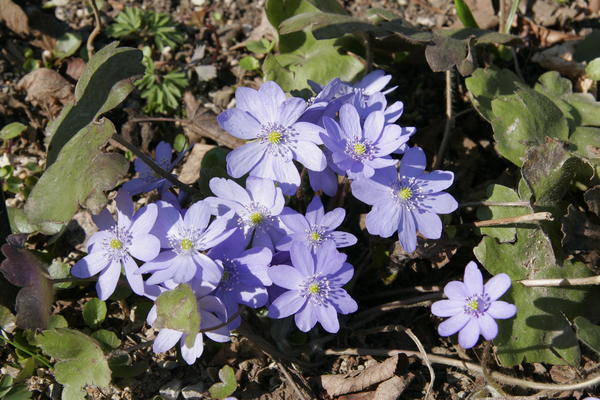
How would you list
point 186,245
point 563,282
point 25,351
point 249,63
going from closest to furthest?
point 186,245, point 563,282, point 25,351, point 249,63

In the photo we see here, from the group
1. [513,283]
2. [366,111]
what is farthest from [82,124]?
[513,283]

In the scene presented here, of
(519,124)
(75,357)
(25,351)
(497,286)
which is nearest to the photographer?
(497,286)

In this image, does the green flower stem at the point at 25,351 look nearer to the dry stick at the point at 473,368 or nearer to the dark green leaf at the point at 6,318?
the dark green leaf at the point at 6,318

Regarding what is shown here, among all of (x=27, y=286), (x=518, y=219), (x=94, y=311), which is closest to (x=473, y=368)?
(x=518, y=219)

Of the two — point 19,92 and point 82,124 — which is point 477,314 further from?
point 19,92

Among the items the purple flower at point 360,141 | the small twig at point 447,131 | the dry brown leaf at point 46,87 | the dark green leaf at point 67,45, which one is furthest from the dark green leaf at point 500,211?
the dark green leaf at point 67,45

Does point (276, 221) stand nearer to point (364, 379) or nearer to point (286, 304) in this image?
point (286, 304)

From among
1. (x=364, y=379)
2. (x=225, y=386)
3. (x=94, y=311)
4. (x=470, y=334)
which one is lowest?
(x=364, y=379)
